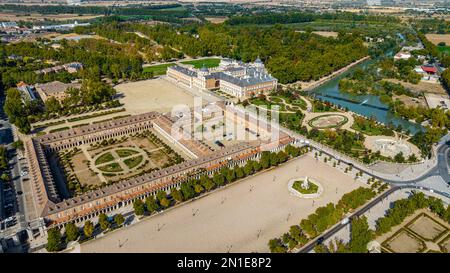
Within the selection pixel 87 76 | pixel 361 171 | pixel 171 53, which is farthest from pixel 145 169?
pixel 171 53

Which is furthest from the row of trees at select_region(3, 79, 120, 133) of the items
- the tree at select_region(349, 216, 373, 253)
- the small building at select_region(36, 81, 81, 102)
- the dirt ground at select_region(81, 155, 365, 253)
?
the tree at select_region(349, 216, 373, 253)

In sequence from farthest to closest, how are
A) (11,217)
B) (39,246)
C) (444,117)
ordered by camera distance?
(444,117) → (11,217) → (39,246)

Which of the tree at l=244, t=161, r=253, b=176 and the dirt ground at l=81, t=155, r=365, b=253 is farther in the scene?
the tree at l=244, t=161, r=253, b=176

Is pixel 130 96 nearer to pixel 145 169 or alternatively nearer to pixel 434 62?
pixel 145 169

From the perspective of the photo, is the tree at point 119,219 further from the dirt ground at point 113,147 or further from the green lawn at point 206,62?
the green lawn at point 206,62

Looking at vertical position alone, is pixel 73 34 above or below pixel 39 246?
above

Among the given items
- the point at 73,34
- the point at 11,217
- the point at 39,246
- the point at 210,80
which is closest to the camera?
the point at 39,246

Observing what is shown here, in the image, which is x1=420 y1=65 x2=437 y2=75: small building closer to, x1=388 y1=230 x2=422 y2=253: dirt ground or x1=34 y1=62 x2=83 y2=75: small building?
x1=388 y1=230 x2=422 y2=253: dirt ground
